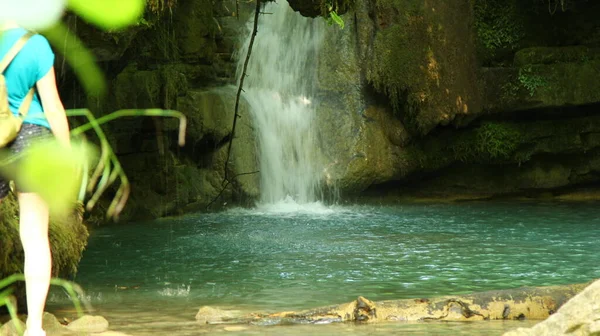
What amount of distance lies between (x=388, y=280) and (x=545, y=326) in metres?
4.48

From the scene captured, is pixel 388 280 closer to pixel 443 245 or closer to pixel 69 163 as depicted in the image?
pixel 443 245

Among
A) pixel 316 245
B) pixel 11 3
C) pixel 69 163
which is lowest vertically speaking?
pixel 316 245

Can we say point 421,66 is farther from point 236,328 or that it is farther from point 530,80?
point 236,328

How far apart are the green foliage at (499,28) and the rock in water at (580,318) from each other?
43.1ft

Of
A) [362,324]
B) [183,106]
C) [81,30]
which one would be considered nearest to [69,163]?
[362,324]

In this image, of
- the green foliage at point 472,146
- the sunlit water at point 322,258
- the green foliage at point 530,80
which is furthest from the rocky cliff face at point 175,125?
the green foliage at point 530,80

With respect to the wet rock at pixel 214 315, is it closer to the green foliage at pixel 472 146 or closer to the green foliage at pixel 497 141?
the green foliage at pixel 472 146

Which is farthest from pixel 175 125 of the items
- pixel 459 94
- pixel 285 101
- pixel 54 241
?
pixel 54 241

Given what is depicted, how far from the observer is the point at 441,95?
47.9 feet

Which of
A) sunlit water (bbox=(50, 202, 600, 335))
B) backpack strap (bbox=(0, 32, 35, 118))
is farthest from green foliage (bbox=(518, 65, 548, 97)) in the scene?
backpack strap (bbox=(0, 32, 35, 118))

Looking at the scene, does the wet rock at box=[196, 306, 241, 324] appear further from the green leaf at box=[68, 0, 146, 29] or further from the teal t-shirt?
the green leaf at box=[68, 0, 146, 29]

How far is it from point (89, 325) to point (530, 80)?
1152cm

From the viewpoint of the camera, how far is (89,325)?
4.79 meters

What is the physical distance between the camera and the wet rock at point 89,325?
4.67 metres
